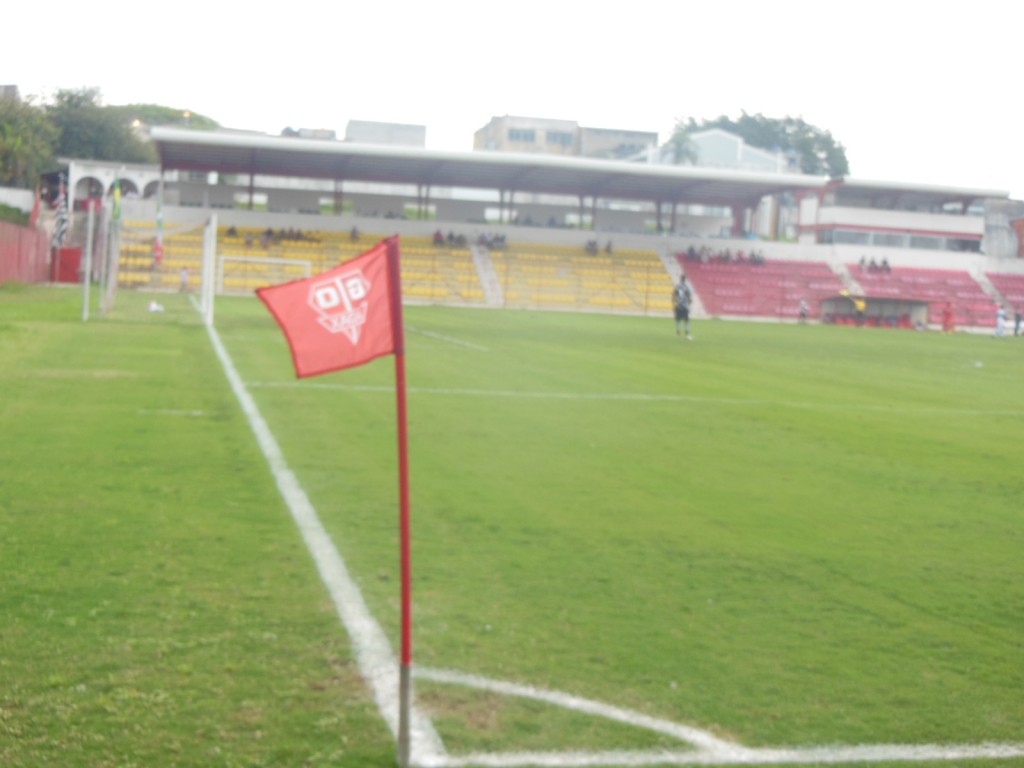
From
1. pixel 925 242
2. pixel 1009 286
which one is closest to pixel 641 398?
pixel 1009 286

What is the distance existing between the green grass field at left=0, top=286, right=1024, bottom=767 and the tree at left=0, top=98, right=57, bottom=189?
5300cm

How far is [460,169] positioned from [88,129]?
4122 centimetres

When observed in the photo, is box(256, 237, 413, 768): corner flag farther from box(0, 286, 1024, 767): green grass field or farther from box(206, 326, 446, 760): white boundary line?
box(0, 286, 1024, 767): green grass field

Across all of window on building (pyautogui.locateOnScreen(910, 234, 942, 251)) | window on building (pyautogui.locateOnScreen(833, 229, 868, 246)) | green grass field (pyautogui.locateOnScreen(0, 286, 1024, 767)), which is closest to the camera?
green grass field (pyautogui.locateOnScreen(0, 286, 1024, 767))

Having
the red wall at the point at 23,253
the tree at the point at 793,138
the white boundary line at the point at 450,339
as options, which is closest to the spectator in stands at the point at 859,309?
the white boundary line at the point at 450,339

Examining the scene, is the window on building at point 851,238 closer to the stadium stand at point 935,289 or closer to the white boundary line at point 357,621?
the stadium stand at point 935,289

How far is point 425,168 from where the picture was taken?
62219mm

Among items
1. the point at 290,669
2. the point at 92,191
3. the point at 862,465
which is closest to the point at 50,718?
the point at 290,669

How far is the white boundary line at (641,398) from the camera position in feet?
53.4

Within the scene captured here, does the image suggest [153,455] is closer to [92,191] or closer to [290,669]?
[290,669]

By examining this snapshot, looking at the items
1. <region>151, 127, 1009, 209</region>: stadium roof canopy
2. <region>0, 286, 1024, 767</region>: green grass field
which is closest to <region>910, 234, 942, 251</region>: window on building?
<region>151, 127, 1009, 209</region>: stadium roof canopy

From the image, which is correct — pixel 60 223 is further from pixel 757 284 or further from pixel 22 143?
pixel 757 284

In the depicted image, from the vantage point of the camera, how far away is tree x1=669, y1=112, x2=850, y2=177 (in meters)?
128

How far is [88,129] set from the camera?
90.8 meters
